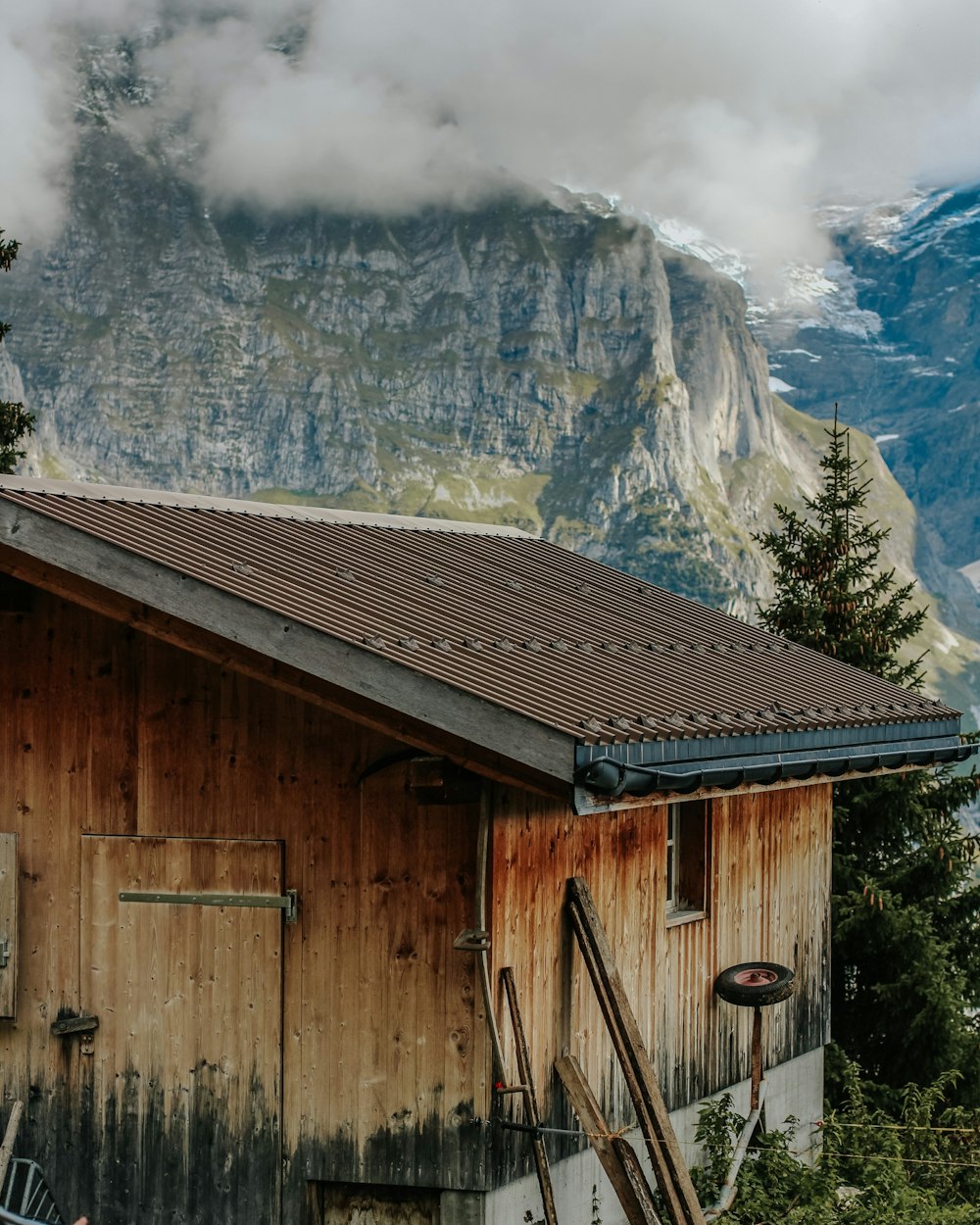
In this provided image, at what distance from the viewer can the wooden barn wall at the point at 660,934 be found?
794 centimetres

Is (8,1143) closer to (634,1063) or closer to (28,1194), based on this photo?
(28,1194)

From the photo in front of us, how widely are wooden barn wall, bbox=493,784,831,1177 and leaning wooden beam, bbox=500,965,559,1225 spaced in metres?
0.07

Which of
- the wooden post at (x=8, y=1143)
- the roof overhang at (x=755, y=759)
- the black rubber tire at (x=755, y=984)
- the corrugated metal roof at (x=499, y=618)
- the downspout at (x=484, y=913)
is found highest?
the corrugated metal roof at (x=499, y=618)

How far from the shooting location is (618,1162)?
757cm

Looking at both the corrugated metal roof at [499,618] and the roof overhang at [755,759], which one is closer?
the roof overhang at [755,759]

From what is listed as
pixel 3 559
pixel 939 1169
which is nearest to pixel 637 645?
pixel 3 559

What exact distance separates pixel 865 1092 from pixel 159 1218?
333 inches

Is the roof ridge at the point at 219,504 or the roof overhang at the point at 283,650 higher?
the roof ridge at the point at 219,504

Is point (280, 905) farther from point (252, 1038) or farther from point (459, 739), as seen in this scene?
point (459, 739)

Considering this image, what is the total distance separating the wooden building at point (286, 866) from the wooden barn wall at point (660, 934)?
3 cm

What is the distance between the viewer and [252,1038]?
319 inches

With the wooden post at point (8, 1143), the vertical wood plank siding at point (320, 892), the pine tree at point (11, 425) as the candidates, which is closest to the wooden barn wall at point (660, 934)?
the vertical wood plank siding at point (320, 892)

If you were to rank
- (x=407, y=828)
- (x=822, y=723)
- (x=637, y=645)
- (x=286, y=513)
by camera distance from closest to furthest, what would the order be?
(x=407, y=828) → (x=822, y=723) → (x=637, y=645) → (x=286, y=513)

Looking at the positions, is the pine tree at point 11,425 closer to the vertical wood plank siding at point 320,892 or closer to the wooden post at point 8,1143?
the vertical wood plank siding at point 320,892
